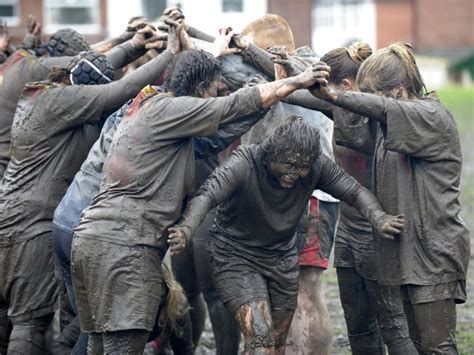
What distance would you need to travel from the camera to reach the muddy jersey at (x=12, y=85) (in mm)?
10422

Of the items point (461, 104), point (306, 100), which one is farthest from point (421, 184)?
point (461, 104)

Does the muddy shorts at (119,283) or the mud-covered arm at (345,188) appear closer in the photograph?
the muddy shorts at (119,283)

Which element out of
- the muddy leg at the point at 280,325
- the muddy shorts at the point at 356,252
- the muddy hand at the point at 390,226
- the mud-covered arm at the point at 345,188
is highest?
the mud-covered arm at the point at 345,188

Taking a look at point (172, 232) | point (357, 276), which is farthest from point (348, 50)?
point (172, 232)

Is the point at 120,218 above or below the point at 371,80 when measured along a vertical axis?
below

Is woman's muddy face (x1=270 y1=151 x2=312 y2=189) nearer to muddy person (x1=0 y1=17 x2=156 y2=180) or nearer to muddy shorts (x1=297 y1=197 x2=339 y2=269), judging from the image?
muddy shorts (x1=297 y1=197 x2=339 y2=269)

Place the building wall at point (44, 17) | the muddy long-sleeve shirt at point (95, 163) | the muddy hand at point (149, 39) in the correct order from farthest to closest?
the building wall at point (44, 17)
the muddy hand at point (149, 39)
the muddy long-sleeve shirt at point (95, 163)

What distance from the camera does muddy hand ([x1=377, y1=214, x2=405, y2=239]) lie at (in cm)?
841

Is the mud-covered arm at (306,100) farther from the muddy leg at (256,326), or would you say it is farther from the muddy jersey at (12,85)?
the muddy jersey at (12,85)

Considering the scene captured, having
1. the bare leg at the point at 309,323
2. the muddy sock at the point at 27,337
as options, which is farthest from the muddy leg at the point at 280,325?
the muddy sock at the point at 27,337

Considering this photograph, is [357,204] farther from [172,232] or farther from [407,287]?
[172,232]

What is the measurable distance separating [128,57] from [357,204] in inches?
96.7

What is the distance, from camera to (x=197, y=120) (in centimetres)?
833

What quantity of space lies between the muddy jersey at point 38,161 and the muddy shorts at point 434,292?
2449mm
